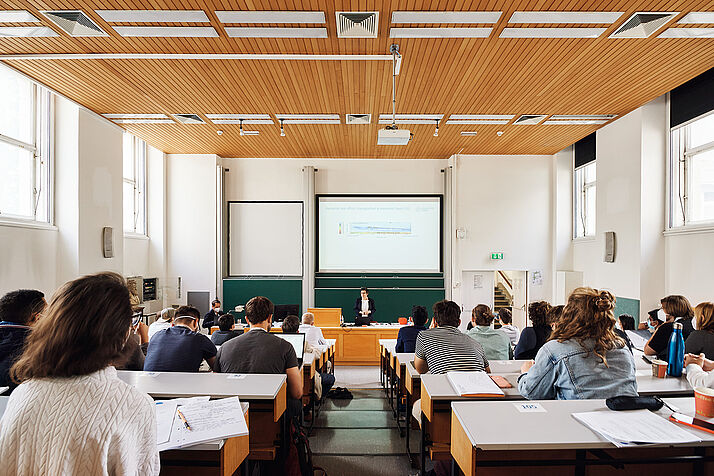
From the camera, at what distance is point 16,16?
167 inches

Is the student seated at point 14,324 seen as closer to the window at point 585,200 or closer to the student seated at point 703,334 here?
the student seated at point 703,334

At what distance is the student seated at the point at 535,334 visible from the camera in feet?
14.6

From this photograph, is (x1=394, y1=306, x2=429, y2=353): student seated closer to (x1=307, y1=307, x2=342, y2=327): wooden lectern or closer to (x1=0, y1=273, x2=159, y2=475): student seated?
(x1=307, y1=307, x2=342, y2=327): wooden lectern

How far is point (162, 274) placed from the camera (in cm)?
1002

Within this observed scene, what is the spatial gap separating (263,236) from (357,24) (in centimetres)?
678

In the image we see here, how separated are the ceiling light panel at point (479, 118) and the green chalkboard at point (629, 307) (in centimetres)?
339

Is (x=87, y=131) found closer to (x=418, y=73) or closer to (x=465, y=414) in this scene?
(x=418, y=73)

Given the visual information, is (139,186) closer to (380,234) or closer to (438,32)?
(380,234)

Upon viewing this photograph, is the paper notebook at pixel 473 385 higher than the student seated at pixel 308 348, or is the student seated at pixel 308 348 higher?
the paper notebook at pixel 473 385

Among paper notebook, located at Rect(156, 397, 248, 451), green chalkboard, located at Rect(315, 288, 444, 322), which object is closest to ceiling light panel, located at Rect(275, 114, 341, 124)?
green chalkboard, located at Rect(315, 288, 444, 322)

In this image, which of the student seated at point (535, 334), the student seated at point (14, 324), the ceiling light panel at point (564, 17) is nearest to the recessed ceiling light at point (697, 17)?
the ceiling light panel at point (564, 17)

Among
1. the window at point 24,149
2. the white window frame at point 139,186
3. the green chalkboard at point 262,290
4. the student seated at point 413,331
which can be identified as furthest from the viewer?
the green chalkboard at point 262,290

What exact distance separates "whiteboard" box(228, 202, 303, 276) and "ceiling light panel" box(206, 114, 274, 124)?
118 inches

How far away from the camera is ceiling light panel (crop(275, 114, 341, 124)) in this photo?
7.32 m
